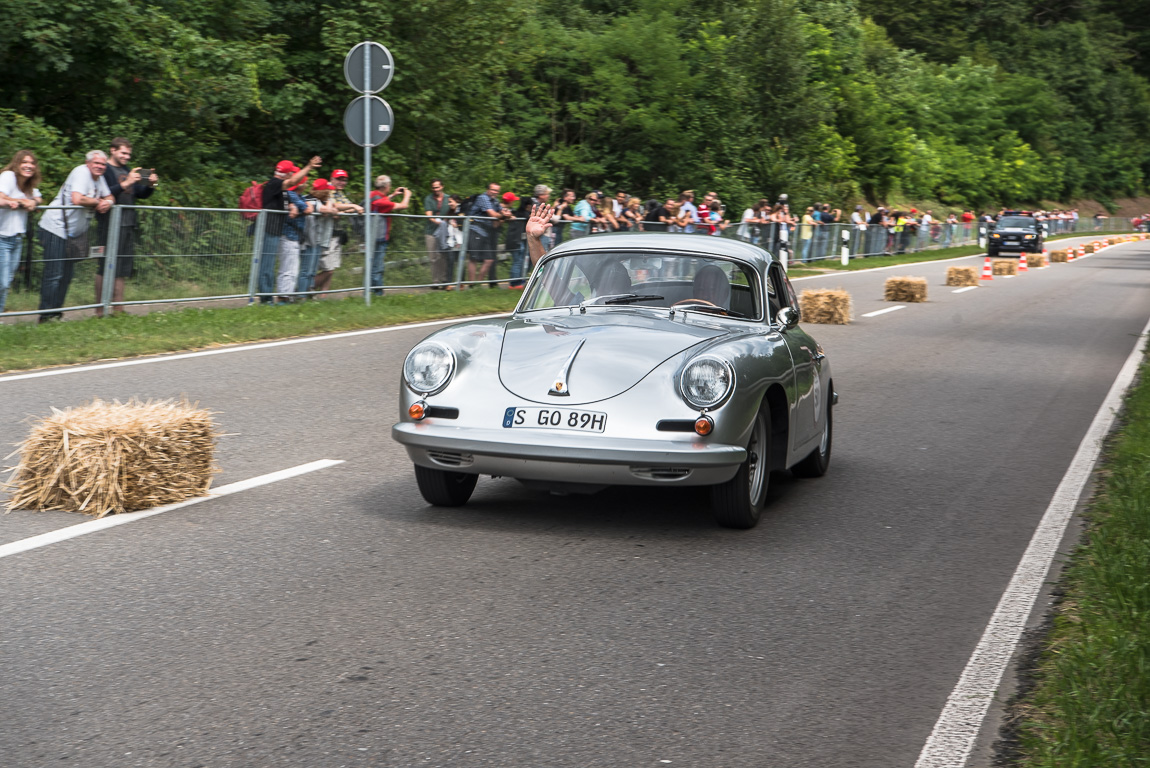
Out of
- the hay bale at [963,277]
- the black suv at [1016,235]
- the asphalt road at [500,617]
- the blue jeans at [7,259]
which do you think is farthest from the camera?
the black suv at [1016,235]

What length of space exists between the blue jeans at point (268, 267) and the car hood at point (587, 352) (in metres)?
10.3

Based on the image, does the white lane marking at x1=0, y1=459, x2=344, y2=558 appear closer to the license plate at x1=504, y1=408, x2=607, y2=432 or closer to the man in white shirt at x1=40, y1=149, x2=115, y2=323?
the license plate at x1=504, y1=408, x2=607, y2=432

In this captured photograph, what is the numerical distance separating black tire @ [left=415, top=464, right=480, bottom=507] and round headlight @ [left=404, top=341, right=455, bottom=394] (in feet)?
1.37

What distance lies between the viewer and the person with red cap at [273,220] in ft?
54.7

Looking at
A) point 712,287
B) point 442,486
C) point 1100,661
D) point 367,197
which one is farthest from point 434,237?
point 1100,661

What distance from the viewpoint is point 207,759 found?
142 inches

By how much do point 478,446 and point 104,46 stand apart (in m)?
19.1

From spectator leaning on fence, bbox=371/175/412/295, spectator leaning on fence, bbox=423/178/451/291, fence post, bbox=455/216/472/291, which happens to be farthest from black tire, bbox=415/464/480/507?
fence post, bbox=455/216/472/291

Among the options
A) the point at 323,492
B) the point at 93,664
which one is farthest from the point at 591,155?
the point at 93,664

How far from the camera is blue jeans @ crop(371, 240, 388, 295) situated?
18891 millimetres

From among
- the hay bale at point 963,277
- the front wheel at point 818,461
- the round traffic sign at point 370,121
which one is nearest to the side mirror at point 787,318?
the front wheel at point 818,461

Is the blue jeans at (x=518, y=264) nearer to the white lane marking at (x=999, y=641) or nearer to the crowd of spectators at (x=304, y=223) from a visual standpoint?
the crowd of spectators at (x=304, y=223)

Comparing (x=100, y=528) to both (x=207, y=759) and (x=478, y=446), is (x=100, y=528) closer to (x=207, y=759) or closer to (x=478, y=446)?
(x=478, y=446)

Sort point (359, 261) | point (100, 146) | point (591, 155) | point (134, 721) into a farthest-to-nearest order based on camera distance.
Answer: point (591, 155)
point (100, 146)
point (359, 261)
point (134, 721)
